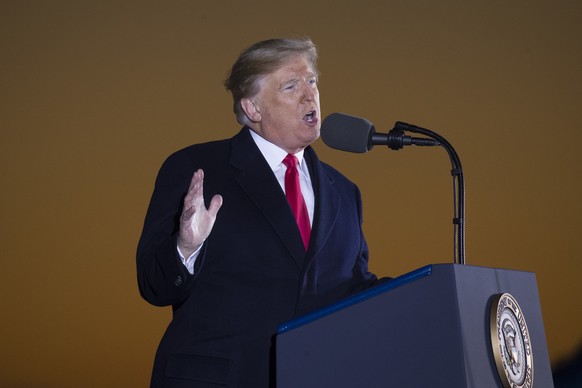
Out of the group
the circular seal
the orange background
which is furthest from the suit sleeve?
the orange background

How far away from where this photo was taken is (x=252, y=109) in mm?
1800

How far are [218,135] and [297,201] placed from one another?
182cm

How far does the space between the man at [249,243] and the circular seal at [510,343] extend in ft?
1.36

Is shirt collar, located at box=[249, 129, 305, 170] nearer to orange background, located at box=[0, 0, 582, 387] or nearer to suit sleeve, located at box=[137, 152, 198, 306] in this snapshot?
suit sleeve, located at box=[137, 152, 198, 306]

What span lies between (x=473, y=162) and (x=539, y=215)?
1.24 feet

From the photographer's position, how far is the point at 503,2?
11.9 feet

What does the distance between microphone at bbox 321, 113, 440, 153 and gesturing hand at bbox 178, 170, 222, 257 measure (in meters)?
0.35

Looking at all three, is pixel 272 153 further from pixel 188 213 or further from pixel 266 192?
pixel 188 213

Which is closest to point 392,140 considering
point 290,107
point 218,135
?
point 290,107

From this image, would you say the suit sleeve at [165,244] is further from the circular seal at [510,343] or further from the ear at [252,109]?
the circular seal at [510,343]

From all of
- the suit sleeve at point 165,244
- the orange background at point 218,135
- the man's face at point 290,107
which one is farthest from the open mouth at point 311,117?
the orange background at point 218,135

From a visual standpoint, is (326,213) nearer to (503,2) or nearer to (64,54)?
(64,54)

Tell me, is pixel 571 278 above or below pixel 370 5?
below

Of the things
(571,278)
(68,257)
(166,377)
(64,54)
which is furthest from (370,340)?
(571,278)
